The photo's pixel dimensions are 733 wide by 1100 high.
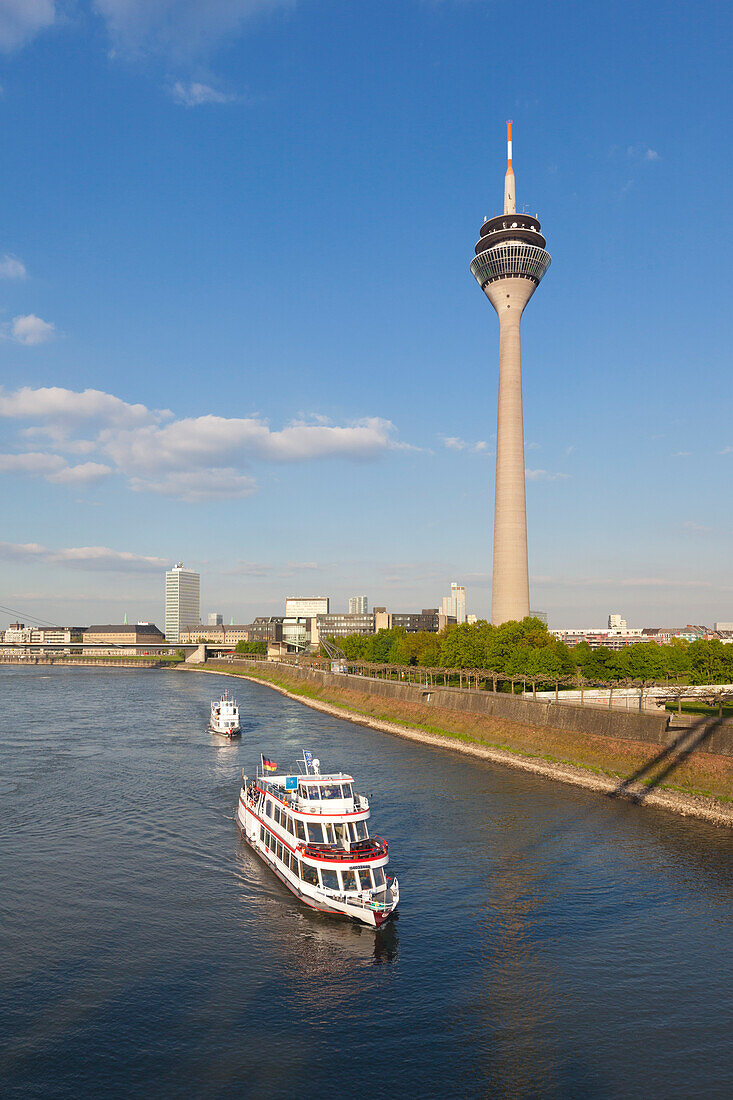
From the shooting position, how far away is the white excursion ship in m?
35.6

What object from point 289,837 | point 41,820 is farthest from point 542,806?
point 41,820

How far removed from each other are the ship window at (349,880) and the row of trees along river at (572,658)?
204 feet

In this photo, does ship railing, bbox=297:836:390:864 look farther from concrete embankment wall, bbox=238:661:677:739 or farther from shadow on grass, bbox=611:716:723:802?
concrete embankment wall, bbox=238:661:677:739

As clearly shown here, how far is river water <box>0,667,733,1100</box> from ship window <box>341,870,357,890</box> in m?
1.73

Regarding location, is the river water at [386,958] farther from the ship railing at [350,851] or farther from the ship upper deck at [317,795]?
the ship upper deck at [317,795]

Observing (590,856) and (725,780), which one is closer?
(590,856)

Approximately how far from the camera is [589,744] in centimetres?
6862

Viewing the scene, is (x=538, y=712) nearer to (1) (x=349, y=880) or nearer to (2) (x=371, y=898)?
(1) (x=349, y=880)

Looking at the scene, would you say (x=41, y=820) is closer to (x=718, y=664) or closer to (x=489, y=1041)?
(x=489, y=1041)

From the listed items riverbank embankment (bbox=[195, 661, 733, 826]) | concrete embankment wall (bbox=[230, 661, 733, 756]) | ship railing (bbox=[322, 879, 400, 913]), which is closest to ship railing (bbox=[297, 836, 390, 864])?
ship railing (bbox=[322, 879, 400, 913])

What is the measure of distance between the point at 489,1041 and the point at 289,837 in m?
17.3

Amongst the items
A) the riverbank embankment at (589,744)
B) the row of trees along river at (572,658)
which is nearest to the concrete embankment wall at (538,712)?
the riverbank embankment at (589,744)

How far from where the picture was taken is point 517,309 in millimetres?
169875

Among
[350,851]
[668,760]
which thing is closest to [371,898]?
[350,851]
